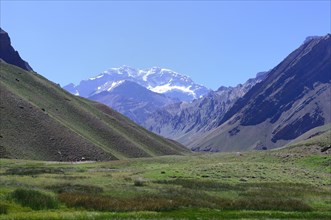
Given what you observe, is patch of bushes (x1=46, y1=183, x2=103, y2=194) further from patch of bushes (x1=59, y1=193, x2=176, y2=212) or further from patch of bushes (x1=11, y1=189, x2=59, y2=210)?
patch of bushes (x1=11, y1=189, x2=59, y2=210)

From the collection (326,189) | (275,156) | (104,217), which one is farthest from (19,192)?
(275,156)

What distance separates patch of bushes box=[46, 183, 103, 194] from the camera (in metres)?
60.0

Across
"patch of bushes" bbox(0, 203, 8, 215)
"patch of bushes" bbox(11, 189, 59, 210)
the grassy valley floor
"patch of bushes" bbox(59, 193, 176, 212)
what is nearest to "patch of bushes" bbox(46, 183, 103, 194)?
the grassy valley floor

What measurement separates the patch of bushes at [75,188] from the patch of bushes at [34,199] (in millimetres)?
8613

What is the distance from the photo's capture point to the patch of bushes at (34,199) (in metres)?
48.3

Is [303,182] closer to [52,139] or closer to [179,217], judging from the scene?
[179,217]

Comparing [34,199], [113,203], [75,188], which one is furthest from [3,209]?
[75,188]

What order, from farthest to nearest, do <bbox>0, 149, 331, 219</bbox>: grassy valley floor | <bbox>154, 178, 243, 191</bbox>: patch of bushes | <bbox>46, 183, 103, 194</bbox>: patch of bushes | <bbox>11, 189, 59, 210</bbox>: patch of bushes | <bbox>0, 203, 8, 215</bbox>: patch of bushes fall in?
<bbox>154, 178, 243, 191</bbox>: patch of bushes, <bbox>46, 183, 103, 194</bbox>: patch of bushes, <bbox>11, 189, 59, 210</bbox>: patch of bushes, <bbox>0, 149, 331, 219</bbox>: grassy valley floor, <bbox>0, 203, 8, 215</bbox>: patch of bushes

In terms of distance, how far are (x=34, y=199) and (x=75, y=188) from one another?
1349 centimetres

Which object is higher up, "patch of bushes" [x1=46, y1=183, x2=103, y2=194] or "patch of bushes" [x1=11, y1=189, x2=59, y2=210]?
"patch of bushes" [x1=46, y1=183, x2=103, y2=194]

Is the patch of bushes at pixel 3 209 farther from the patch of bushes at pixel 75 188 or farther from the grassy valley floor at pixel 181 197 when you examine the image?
the patch of bushes at pixel 75 188

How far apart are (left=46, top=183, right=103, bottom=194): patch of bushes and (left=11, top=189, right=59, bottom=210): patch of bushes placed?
8613 millimetres

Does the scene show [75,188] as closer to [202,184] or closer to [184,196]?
[184,196]

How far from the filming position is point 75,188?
62375mm
